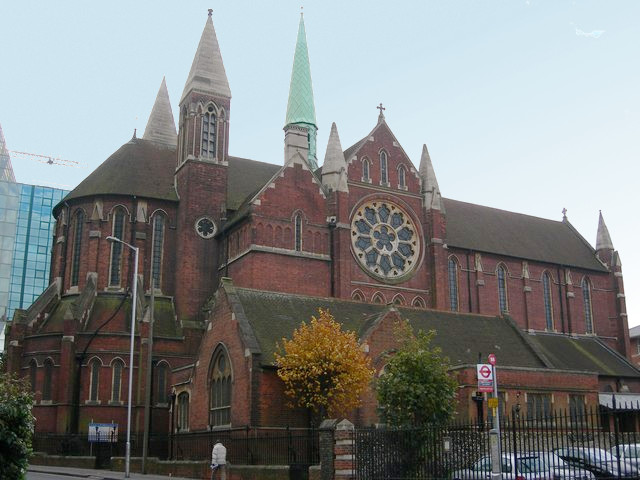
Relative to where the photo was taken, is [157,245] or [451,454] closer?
[451,454]

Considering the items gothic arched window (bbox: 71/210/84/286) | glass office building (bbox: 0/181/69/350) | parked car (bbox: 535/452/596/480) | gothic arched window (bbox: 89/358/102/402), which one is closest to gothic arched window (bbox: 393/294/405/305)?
gothic arched window (bbox: 89/358/102/402)

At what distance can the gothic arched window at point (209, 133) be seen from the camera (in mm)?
55562

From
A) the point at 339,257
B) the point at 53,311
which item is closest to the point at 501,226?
the point at 339,257

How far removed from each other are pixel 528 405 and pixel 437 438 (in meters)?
19.7

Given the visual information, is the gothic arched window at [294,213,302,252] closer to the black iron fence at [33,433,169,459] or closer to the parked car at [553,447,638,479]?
the black iron fence at [33,433,169,459]

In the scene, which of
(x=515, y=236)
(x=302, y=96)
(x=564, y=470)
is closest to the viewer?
Result: (x=564, y=470)

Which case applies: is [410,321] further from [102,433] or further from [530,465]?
[530,465]

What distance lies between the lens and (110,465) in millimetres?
39344

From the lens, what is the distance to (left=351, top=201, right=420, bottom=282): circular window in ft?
170

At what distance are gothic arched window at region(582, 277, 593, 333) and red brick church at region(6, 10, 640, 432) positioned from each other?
0.61 ft

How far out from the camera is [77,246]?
176ft

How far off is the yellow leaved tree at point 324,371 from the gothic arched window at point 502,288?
98.5ft

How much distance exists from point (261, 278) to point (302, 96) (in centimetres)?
3952

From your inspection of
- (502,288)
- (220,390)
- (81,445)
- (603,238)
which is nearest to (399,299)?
(502,288)
